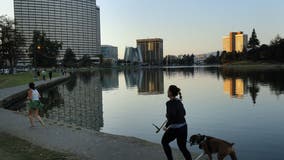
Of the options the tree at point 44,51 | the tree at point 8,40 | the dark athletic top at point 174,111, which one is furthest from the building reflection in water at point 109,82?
the tree at point 44,51

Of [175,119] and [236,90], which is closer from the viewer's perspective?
[175,119]

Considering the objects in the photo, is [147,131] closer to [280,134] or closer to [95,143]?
[95,143]

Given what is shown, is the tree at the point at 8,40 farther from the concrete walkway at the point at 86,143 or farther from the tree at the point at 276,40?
the tree at the point at 276,40

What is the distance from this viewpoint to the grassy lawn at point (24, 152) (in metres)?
7.73

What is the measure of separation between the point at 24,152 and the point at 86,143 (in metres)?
1.84

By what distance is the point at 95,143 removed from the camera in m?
9.36

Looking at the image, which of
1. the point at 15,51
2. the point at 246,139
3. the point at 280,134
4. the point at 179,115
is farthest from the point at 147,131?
the point at 15,51

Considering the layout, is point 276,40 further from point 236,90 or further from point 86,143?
point 86,143

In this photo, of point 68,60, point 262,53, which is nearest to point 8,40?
point 68,60

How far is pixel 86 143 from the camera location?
30.7 ft

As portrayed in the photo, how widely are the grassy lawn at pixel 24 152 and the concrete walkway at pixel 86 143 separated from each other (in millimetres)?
343

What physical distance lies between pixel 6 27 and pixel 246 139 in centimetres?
6879

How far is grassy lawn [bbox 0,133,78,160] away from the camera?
304 inches

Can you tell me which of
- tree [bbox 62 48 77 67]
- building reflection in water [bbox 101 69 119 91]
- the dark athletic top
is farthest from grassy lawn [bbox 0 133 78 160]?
tree [bbox 62 48 77 67]
